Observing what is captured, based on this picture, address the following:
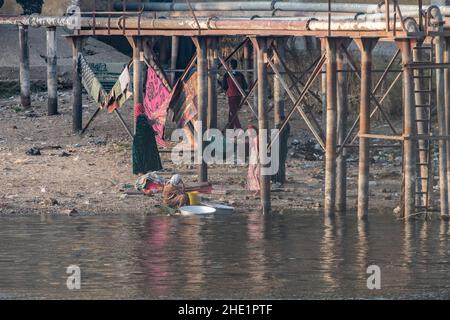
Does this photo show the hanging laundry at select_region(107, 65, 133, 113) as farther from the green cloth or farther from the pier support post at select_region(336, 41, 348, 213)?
the pier support post at select_region(336, 41, 348, 213)

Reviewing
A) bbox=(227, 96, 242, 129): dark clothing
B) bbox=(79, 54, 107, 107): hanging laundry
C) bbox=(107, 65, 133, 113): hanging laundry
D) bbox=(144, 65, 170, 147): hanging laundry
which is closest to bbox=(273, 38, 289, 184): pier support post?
bbox=(227, 96, 242, 129): dark clothing

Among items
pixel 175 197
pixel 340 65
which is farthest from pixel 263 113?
pixel 175 197

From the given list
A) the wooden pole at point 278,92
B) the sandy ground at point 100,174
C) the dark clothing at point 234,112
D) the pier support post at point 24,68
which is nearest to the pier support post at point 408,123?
the sandy ground at point 100,174

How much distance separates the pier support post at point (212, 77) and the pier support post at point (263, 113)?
2.13 meters

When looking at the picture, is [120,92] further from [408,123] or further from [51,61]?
[408,123]

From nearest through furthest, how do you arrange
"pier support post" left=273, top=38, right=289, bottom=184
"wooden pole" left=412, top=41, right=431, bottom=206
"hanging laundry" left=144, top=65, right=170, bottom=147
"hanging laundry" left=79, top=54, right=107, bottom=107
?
"wooden pole" left=412, top=41, right=431, bottom=206
"pier support post" left=273, top=38, right=289, bottom=184
"hanging laundry" left=144, top=65, right=170, bottom=147
"hanging laundry" left=79, top=54, right=107, bottom=107

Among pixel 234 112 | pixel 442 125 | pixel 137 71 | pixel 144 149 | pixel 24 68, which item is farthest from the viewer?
pixel 24 68

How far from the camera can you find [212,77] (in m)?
28.0

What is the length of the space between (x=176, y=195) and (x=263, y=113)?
204 centimetres

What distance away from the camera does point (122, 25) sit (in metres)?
28.4

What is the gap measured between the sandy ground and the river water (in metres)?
0.83

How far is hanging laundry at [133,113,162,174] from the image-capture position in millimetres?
28266

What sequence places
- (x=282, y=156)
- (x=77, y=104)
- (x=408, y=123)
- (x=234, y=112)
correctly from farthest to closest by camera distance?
(x=77, y=104)
(x=234, y=112)
(x=282, y=156)
(x=408, y=123)
